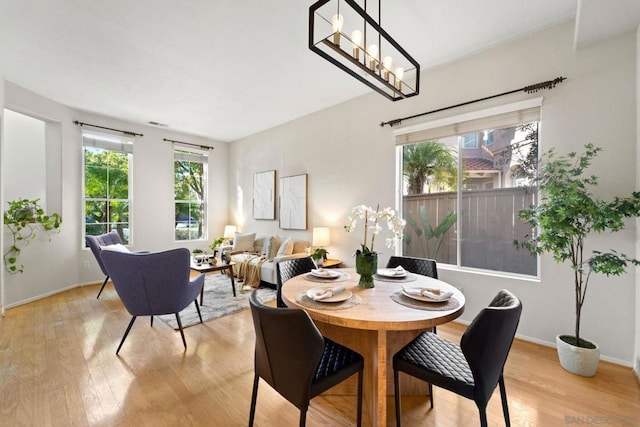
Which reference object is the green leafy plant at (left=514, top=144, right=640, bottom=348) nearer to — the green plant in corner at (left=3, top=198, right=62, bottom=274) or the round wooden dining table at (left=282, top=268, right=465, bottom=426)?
the round wooden dining table at (left=282, top=268, right=465, bottom=426)

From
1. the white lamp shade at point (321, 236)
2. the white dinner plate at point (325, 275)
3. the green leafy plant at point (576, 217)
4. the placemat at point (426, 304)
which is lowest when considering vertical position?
the placemat at point (426, 304)

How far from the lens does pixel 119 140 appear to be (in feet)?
16.4

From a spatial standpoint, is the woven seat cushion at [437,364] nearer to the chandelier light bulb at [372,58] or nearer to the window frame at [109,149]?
the chandelier light bulb at [372,58]

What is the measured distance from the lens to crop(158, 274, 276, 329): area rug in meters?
3.19

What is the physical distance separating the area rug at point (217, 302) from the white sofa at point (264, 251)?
10.9 inches

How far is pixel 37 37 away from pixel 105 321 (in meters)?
2.99

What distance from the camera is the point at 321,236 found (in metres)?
4.21

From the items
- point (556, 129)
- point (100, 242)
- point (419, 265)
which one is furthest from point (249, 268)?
point (556, 129)

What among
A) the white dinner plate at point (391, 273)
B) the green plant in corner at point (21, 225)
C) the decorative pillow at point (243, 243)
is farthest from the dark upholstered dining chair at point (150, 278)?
the decorative pillow at point (243, 243)

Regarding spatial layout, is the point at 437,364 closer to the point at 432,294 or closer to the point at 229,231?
the point at 432,294

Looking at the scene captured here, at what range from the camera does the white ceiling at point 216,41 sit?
2.22 metres

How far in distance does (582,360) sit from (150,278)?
3.52 m

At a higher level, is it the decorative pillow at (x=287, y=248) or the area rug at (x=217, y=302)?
the decorative pillow at (x=287, y=248)

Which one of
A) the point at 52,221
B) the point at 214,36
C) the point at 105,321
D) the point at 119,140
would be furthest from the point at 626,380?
the point at 119,140
